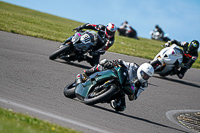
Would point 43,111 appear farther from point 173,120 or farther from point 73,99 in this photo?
point 173,120

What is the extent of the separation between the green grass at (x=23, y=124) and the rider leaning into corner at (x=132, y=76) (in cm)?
231

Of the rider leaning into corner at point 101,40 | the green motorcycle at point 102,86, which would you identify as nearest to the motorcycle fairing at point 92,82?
the green motorcycle at point 102,86

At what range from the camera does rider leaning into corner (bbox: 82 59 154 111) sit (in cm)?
671

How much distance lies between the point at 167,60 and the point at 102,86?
6.52 metres

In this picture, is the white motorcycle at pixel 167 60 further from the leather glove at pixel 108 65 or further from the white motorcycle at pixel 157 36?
the white motorcycle at pixel 157 36

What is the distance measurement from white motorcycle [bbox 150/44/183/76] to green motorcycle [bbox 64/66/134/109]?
5966 mm

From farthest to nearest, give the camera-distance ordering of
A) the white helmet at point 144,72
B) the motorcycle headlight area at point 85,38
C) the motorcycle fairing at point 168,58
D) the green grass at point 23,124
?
the motorcycle fairing at point 168,58 < the motorcycle headlight area at point 85,38 < the white helmet at point 144,72 < the green grass at point 23,124

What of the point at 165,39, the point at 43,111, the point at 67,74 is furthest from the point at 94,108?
the point at 165,39

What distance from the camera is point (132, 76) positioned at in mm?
6805

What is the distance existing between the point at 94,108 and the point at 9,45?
5.87 meters

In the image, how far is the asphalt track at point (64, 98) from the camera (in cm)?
579

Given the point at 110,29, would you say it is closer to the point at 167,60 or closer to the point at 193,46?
the point at 167,60

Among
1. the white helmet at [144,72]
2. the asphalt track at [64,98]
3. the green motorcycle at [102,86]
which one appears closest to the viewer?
the asphalt track at [64,98]

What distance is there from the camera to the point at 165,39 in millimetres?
37031
